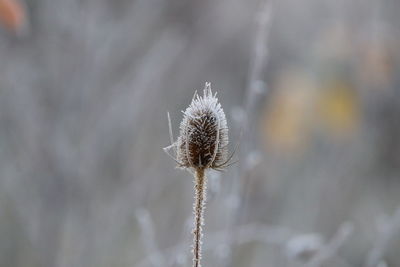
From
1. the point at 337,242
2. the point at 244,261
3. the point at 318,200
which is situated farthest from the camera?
the point at 244,261

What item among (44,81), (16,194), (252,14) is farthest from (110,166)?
(252,14)

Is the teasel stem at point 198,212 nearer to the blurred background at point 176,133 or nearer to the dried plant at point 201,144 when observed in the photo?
the dried plant at point 201,144

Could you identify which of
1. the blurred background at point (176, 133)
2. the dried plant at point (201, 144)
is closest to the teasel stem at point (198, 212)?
the dried plant at point (201, 144)

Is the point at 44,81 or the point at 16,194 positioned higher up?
the point at 44,81

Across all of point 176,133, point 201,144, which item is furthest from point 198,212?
point 176,133

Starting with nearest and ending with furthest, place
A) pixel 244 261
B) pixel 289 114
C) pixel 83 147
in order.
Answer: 1. pixel 83 147
2. pixel 244 261
3. pixel 289 114

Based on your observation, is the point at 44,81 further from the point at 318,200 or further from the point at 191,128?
the point at 191,128
